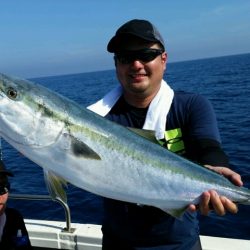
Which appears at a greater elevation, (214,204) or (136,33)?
(136,33)

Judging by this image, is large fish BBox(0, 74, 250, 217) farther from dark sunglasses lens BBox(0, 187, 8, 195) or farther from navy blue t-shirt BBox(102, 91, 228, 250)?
dark sunglasses lens BBox(0, 187, 8, 195)

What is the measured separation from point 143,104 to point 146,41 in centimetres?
66

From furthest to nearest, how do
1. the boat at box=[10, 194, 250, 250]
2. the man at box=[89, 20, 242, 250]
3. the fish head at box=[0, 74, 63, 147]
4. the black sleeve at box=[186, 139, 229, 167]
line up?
the boat at box=[10, 194, 250, 250]
the man at box=[89, 20, 242, 250]
the black sleeve at box=[186, 139, 229, 167]
the fish head at box=[0, 74, 63, 147]

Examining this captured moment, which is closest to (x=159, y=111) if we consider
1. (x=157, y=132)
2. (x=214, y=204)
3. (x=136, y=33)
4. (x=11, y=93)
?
(x=157, y=132)

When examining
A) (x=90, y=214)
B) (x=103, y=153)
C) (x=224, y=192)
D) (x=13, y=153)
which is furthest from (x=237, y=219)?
(x=13, y=153)

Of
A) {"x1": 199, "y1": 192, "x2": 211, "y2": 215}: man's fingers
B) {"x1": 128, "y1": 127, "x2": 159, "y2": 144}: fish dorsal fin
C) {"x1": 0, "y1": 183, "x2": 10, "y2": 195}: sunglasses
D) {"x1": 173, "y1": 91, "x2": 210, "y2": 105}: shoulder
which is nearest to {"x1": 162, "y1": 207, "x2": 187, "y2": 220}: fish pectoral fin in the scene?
{"x1": 199, "y1": 192, "x2": 211, "y2": 215}: man's fingers

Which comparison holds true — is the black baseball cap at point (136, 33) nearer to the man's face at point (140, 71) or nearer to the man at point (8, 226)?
the man's face at point (140, 71)

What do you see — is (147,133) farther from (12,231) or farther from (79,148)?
(12,231)

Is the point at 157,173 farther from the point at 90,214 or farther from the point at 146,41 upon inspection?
the point at 90,214

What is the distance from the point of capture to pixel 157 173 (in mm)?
3717

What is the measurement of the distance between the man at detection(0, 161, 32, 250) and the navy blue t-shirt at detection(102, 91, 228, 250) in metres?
1.08

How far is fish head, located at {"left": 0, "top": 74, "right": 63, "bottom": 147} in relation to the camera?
3.44m

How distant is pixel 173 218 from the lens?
4070 millimetres

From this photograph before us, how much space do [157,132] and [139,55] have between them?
80cm
